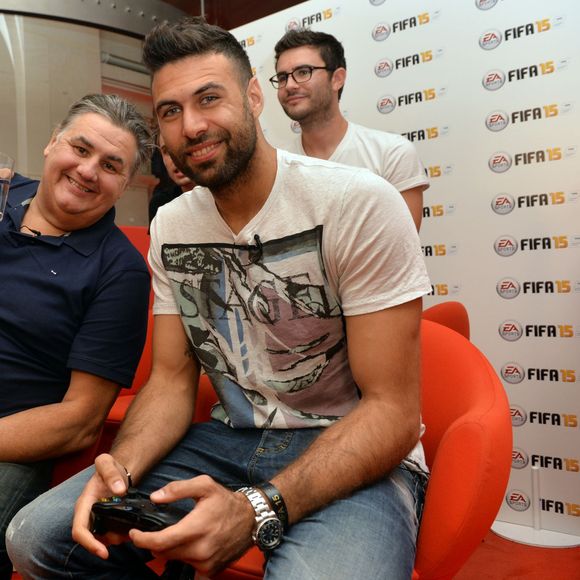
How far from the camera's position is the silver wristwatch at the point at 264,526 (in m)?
1.04

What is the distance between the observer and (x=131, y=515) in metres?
1.00

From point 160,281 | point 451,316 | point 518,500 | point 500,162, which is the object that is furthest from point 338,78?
point 518,500

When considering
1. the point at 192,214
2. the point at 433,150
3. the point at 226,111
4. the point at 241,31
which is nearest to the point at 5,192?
the point at 192,214

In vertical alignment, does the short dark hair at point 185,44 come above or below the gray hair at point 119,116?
above

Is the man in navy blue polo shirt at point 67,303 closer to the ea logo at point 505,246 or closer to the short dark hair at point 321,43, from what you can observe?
the short dark hair at point 321,43

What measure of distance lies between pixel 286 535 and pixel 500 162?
2.38 meters

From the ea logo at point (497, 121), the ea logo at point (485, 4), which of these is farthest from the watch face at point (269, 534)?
the ea logo at point (485, 4)

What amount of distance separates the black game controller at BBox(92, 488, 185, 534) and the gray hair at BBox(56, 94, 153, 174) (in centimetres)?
114

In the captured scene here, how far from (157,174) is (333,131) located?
1053mm

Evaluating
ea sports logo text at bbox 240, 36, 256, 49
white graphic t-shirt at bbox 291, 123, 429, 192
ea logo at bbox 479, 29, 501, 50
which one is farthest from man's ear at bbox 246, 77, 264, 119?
ea sports logo text at bbox 240, 36, 256, 49

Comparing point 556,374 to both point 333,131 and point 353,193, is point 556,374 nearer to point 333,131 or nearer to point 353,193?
point 333,131

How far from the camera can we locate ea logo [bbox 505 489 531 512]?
109 inches

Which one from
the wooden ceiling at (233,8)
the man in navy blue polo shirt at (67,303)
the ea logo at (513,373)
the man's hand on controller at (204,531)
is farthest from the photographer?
the wooden ceiling at (233,8)

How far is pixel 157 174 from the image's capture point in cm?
327
